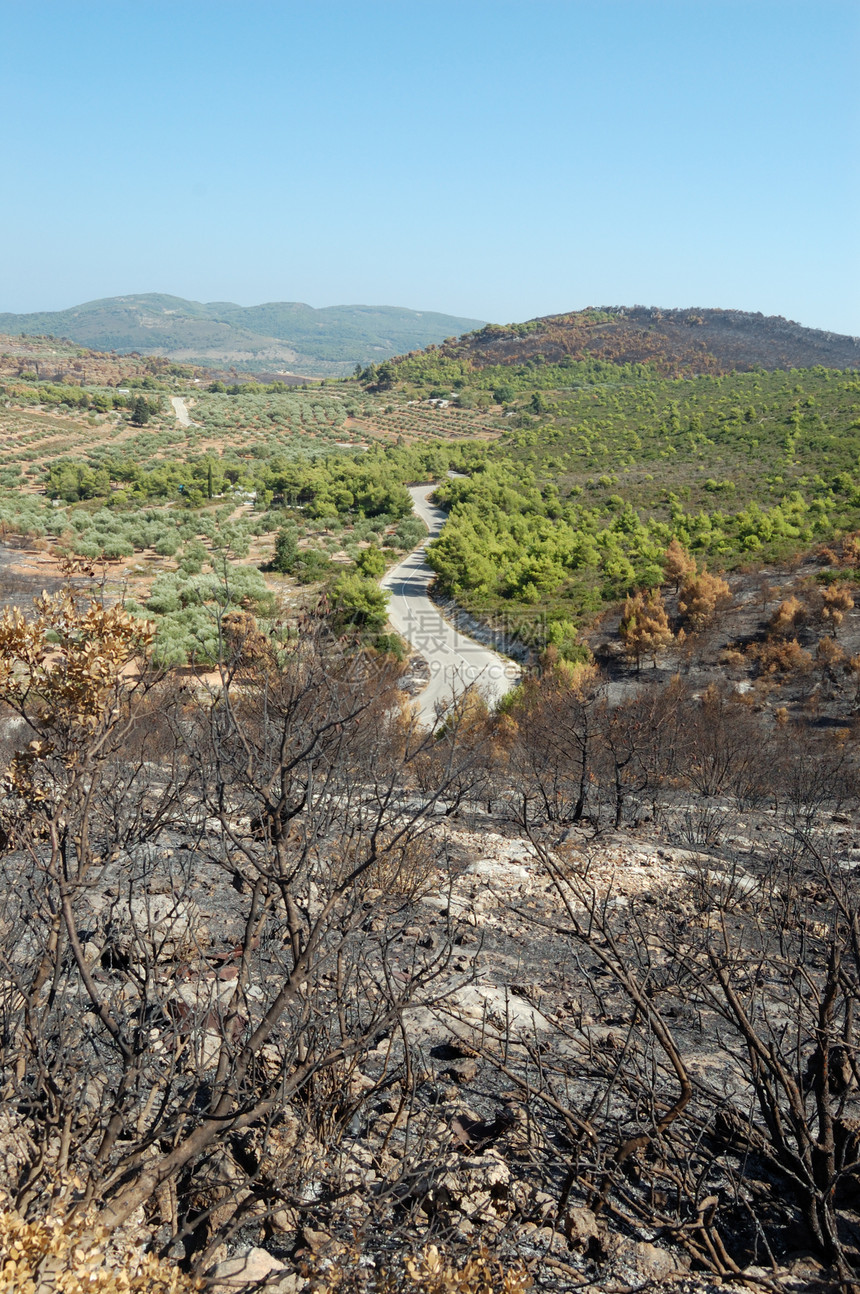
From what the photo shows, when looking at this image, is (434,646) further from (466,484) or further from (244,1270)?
(244,1270)

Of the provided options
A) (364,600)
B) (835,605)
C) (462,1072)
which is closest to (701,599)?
(835,605)

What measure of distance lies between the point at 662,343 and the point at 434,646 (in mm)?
Answer: 81271

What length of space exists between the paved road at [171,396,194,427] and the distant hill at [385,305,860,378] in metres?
27.4

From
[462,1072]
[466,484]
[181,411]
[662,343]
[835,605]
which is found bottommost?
[462,1072]

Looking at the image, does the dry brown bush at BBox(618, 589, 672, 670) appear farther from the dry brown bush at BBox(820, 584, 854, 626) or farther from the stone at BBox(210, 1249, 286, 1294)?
the stone at BBox(210, 1249, 286, 1294)

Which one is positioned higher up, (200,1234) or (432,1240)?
(432,1240)

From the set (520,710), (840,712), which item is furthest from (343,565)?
(840,712)

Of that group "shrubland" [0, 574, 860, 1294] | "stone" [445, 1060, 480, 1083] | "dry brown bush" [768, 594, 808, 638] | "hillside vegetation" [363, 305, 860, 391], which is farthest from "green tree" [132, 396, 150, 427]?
"stone" [445, 1060, 480, 1083]

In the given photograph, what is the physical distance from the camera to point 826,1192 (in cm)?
305

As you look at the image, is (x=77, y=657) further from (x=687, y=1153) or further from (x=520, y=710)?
(x=520, y=710)

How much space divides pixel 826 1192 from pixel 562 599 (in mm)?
24561

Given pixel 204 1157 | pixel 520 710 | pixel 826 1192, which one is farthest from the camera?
pixel 520 710

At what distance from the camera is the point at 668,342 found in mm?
90688

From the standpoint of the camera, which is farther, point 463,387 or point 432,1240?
point 463,387
